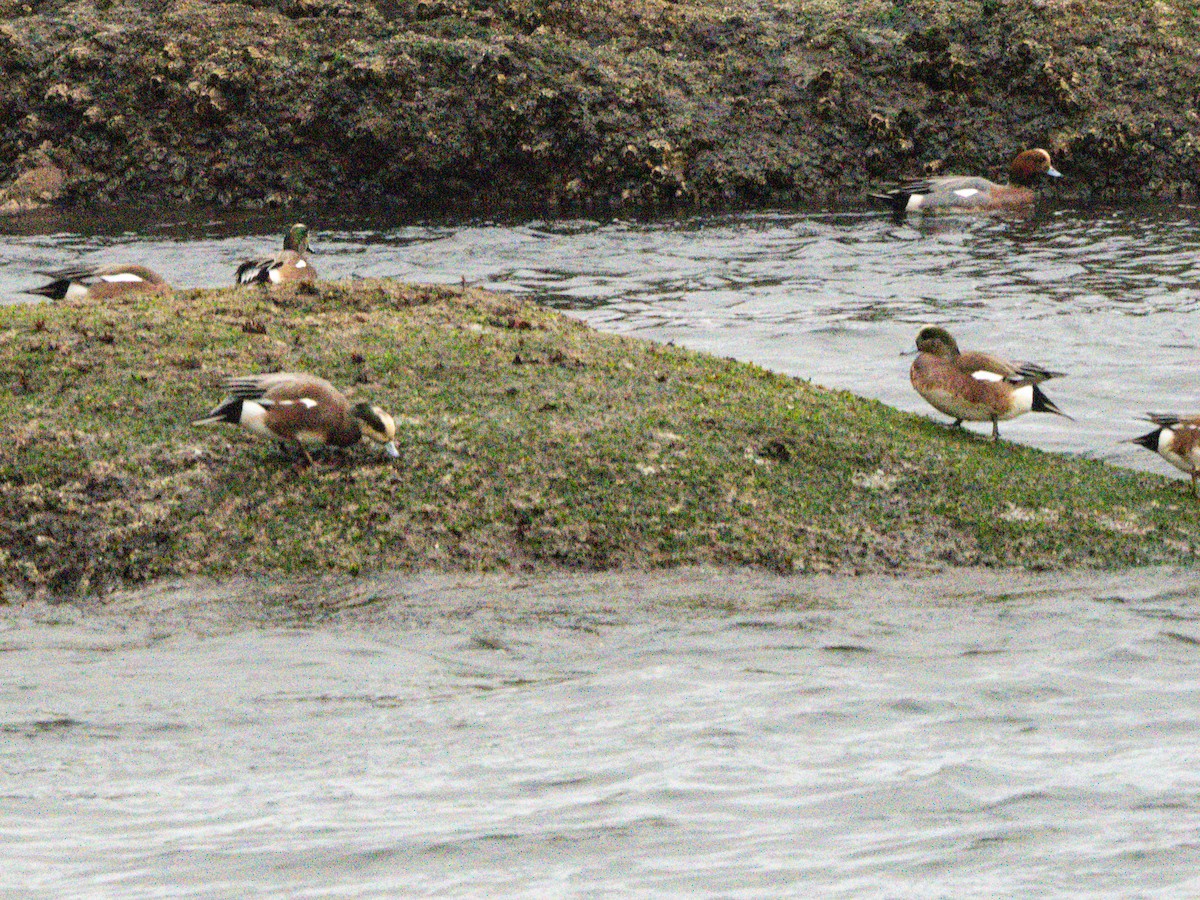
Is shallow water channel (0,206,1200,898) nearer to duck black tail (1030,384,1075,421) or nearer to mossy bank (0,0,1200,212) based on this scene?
duck black tail (1030,384,1075,421)

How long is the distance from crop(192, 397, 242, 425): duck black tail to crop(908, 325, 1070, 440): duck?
164 inches

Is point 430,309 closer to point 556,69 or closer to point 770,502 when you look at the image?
point 770,502

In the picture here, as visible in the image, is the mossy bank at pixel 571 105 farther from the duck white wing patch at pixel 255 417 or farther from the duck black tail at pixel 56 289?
the duck white wing patch at pixel 255 417

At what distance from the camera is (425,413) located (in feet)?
28.7

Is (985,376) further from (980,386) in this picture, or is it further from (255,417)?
(255,417)

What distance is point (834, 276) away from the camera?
16875 millimetres

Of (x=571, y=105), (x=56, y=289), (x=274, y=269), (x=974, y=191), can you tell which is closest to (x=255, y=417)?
(x=274, y=269)

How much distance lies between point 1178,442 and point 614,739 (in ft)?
14.7

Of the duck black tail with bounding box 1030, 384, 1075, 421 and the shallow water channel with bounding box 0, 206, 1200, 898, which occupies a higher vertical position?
the duck black tail with bounding box 1030, 384, 1075, 421

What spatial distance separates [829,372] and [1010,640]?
5.99 m

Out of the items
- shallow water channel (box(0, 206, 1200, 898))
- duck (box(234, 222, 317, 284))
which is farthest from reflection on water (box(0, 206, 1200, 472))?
shallow water channel (box(0, 206, 1200, 898))

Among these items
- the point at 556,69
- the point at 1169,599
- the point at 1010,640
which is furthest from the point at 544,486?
the point at 556,69

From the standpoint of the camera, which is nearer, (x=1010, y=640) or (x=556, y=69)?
(x=1010, y=640)

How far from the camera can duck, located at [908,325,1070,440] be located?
959cm
